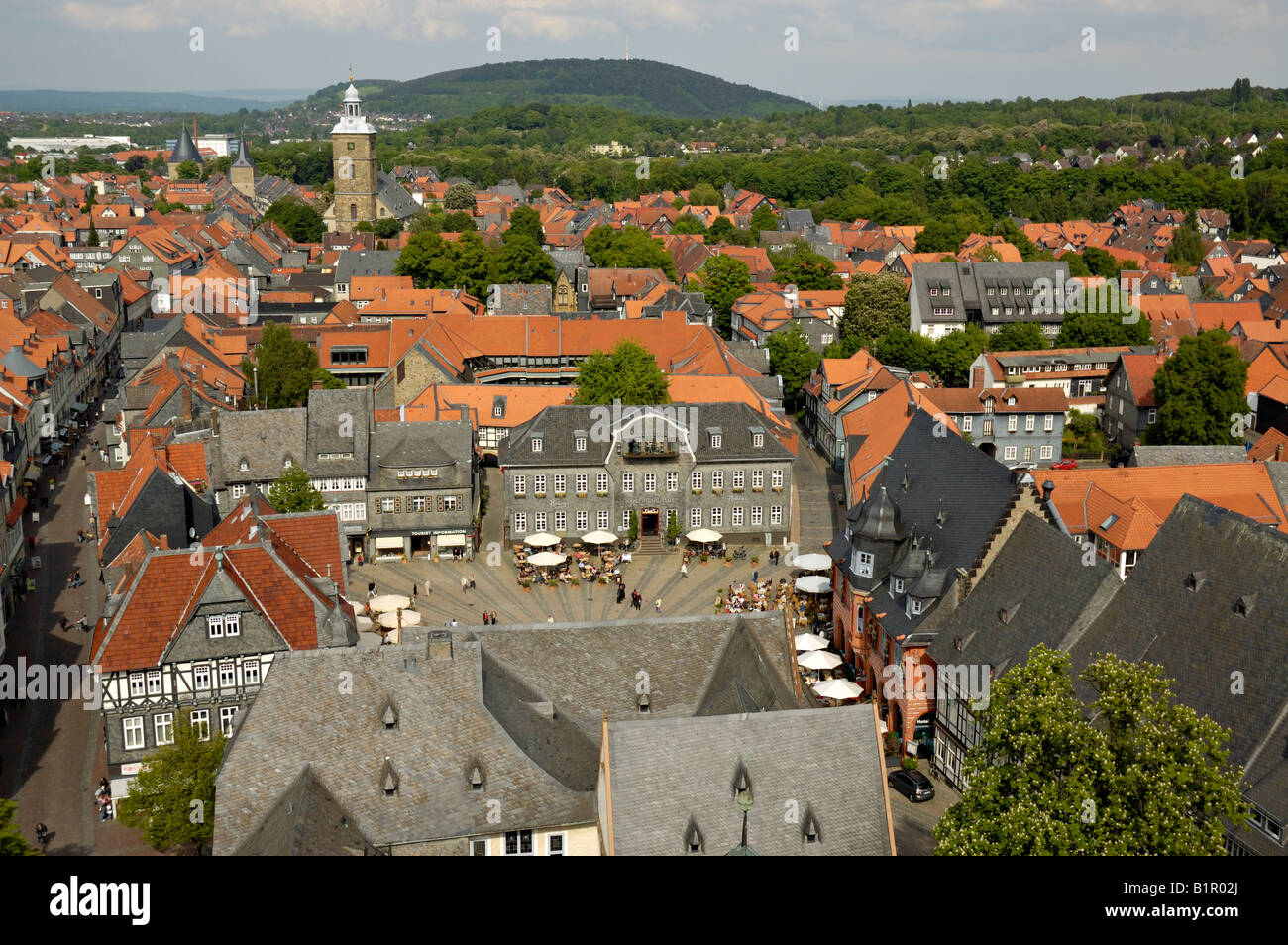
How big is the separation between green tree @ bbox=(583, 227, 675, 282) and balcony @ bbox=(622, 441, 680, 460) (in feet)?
224

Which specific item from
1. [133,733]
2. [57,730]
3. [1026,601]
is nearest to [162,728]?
[133,733]

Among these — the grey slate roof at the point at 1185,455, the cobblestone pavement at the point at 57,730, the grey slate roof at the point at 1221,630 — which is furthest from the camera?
the grey slate roof at the point at 1185,455

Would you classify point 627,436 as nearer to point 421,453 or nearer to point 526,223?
point 421,453

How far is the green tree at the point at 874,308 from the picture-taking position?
10156 centimetres

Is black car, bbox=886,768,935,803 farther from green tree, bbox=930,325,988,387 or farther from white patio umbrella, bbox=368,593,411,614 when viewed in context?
green tree, bbox=930,325,988,387

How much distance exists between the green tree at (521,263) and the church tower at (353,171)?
54.1 m

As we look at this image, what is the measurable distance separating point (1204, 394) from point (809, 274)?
53596mm

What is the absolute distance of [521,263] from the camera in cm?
12062

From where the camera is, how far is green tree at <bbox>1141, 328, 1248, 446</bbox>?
2904 inches

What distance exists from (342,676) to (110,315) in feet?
297

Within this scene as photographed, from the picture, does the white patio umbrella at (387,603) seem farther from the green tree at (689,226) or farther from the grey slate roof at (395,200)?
the grey slate roof at (395,200)

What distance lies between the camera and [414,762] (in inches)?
1194

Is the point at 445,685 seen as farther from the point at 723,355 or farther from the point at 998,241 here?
the point at 998,241

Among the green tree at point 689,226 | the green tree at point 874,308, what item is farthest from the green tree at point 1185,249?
the green tree at point 689,226
